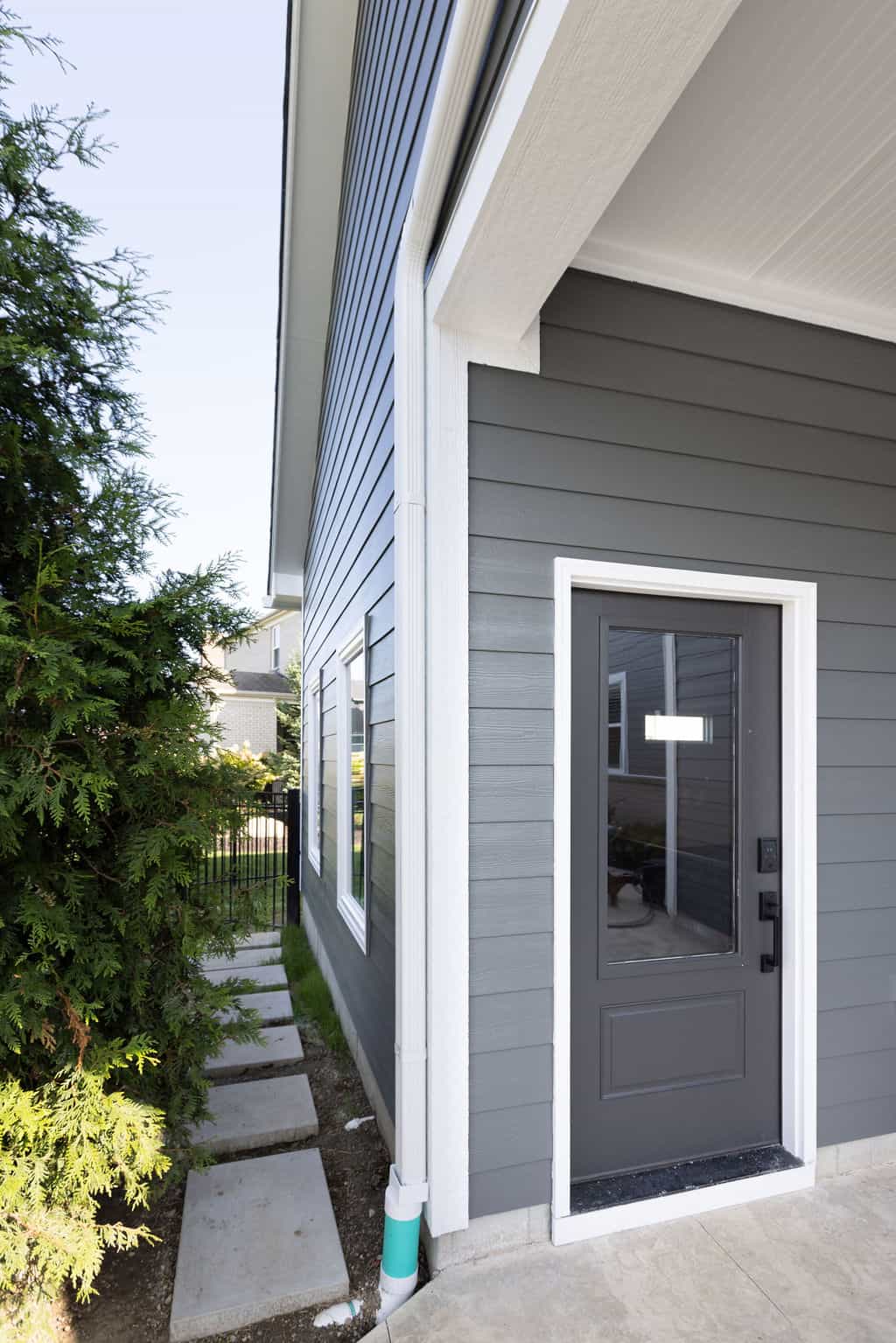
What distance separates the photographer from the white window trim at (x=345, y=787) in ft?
11.3

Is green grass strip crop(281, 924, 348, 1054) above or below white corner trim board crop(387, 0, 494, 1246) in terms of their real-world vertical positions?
below

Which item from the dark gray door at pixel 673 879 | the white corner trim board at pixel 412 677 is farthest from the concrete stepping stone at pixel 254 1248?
the dark gray door at pixel 673 879

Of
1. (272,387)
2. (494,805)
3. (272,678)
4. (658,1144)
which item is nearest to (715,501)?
(494,805)

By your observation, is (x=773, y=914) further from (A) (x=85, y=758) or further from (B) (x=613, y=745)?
(A) (x=85, y=758)

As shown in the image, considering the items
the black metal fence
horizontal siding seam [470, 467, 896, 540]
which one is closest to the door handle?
horizontal siding seam [470, 467, 896, 540]

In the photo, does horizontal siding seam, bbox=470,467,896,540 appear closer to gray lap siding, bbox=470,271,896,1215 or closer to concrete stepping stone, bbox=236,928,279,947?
A: gray lap siding, bbox=470,271,896,1215

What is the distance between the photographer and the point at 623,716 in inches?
87.7

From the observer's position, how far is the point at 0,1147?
5.49ft

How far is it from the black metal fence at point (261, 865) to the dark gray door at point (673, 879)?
105 cm

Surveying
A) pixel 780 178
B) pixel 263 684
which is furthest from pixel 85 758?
pixel 263 684

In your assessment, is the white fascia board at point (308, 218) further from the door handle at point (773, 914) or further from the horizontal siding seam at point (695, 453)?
the door handle at point (773, 914)

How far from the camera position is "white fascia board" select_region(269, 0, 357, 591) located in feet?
11.2

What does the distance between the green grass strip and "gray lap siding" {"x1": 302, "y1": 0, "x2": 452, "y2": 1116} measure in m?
0.22

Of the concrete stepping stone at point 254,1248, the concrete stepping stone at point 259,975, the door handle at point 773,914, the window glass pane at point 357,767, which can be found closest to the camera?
the concrete stepping stone at point 254,1248
